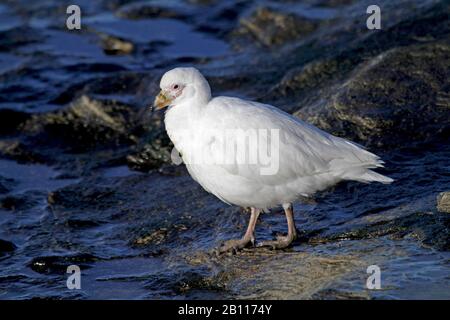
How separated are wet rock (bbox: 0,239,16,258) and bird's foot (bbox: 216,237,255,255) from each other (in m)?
2.60

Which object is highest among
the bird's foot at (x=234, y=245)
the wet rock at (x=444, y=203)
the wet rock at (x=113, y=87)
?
the wet rock at (x=113, y=87)

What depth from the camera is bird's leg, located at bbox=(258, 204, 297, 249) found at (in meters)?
8.07

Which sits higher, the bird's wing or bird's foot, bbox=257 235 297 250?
the bird's wing

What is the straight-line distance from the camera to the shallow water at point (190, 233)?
23.3ft

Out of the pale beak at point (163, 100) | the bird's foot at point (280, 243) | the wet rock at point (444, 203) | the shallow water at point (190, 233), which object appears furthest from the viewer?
the pale beak at point (163, 100)

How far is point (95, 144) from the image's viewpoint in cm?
1294

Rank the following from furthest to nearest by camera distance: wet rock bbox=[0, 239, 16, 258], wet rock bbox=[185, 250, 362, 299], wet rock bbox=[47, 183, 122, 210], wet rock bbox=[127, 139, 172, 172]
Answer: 1. wet rock bbox=[127, 139, 172, 172]
2. wet rock bbox=[47, 183, 122, 210]
3. wet rock bbox=[0, 239, 16, 258]
4. wet rock bbox=[185, 250, 362, 299]

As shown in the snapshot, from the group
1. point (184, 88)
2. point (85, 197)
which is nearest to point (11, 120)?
point (85, 197)

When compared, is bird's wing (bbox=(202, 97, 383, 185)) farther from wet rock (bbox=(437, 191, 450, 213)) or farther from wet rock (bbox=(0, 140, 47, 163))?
wet rock (bbox=(0, 140, 47, 163))

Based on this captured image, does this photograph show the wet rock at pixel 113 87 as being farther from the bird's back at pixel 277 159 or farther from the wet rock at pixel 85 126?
the bird's back at pixel 277 159
